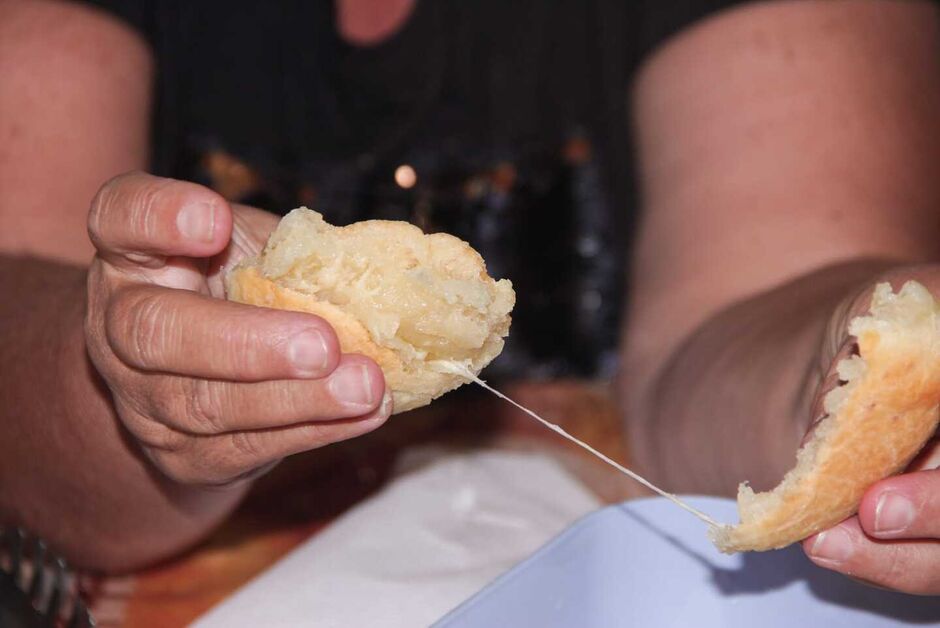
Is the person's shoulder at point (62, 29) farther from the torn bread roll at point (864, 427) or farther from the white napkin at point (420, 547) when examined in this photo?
the torn bread roll at point (864, 427)

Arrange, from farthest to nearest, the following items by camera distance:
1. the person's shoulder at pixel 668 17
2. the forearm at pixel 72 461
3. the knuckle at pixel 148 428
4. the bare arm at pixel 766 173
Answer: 1. the person's shoulder at pixel 668 17
2. the bare arm at pixel 766 173
3. the forearm at pixel 72 461
4. the knuckle at pixel 148 428

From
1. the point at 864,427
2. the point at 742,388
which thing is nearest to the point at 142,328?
the point at 864,427

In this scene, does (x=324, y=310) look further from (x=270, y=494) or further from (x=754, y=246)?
(x=754, y=246)

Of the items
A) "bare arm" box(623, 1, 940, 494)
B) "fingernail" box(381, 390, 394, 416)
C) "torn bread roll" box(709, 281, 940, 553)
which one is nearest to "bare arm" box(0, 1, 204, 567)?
"fingernail" box(381, 390, 394, 416)

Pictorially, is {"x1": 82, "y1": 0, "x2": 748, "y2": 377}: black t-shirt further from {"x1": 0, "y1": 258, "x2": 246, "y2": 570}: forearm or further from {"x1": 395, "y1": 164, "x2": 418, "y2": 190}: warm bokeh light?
{"x1": 0, "y1": 258, "x2": 246, "y2": 570}: forearm

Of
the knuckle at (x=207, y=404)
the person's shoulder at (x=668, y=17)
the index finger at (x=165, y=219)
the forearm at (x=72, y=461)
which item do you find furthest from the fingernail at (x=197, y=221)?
the person's shoulder at (x=668, y=17)
